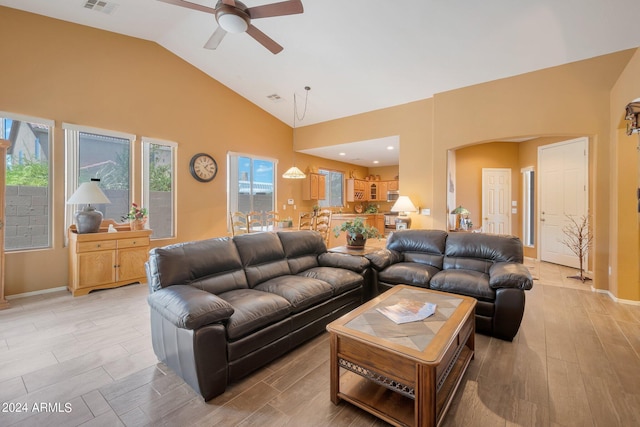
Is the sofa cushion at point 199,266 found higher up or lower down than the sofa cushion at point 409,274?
higher up

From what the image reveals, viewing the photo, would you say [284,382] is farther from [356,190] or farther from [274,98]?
[356,190]

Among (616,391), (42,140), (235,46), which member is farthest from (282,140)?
(616,391)

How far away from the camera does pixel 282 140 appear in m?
Answer: 7.30

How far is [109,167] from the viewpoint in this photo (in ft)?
15.2

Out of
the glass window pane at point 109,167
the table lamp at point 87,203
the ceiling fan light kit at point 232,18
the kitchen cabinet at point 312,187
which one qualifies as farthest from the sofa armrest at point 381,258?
the kitchen cabinet at point 312,187

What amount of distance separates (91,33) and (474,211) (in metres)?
8.01

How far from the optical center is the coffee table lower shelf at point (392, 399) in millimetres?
1594

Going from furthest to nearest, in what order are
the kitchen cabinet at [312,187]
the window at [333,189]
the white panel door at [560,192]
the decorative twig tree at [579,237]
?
the window at [333,189]
the kitchen cabinet at [312,187]
the white panel door at [560,192]
the decorative twig tree at [579,237]

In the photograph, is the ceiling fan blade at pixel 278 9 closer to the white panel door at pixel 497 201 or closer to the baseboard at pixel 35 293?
the baseboard at pixel 35 293

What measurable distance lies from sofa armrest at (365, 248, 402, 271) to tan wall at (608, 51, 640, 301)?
2.89 meters

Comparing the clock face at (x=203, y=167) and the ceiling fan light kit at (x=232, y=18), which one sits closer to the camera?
the ceiling fan light kit at (x=232, y=18)

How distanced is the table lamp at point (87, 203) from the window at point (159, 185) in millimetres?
981

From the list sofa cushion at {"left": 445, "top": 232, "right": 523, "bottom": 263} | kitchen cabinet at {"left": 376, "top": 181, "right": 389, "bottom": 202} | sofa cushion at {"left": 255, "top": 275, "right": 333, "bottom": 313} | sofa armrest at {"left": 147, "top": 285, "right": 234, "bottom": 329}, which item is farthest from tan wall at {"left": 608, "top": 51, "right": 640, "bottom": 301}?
kitchen cabinet at {"left": 376, "top": 181, "right": 389, "bottom": 202}

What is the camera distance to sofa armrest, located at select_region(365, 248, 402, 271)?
3418 millimetres
